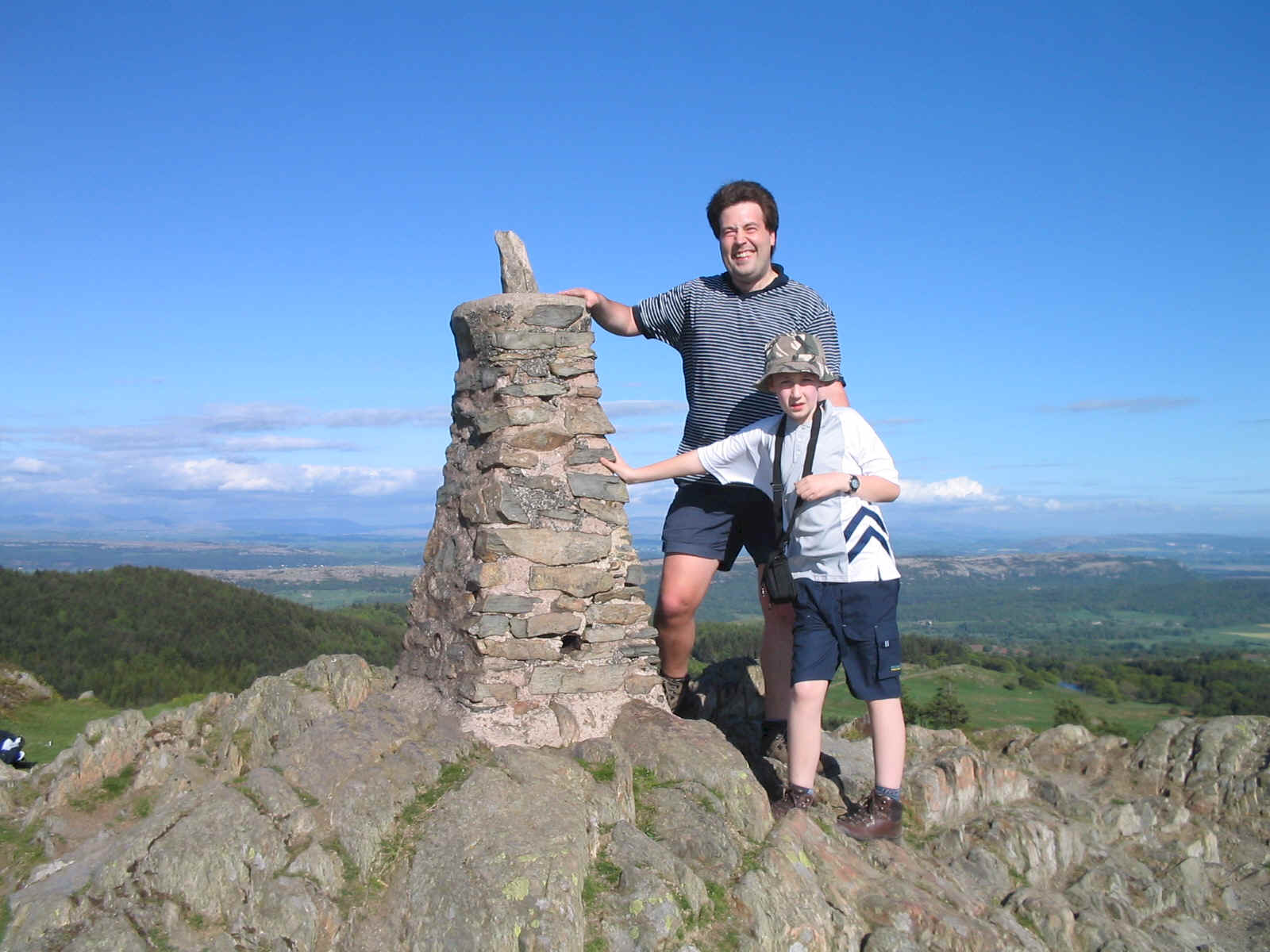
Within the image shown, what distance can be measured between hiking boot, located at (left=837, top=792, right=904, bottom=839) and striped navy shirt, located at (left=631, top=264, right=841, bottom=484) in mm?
2746

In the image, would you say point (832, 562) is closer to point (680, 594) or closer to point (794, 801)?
point (680, 594)

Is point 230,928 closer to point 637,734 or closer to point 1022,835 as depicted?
point 637,734

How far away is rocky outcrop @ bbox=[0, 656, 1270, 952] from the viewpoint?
4.93 m

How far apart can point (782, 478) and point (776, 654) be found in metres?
1.96

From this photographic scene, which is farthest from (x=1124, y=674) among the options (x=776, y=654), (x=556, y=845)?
(x=556, y=845)

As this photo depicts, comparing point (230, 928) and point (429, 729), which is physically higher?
point (429, 729)

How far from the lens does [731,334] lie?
727 centimetres

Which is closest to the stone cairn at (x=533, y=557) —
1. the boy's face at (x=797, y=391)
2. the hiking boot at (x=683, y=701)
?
the hiking boot at (x=683, y=701)

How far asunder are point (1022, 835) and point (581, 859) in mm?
4870

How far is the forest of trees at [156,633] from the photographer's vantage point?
2964 centimetres

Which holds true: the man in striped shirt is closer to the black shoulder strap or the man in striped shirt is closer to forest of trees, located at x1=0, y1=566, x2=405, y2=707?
the black shoulder strap

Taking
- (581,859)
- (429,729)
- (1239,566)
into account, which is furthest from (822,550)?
(1239,566)

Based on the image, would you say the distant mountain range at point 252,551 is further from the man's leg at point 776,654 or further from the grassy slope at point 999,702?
the man's leg at point 776,654

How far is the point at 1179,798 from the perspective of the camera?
9.84m
